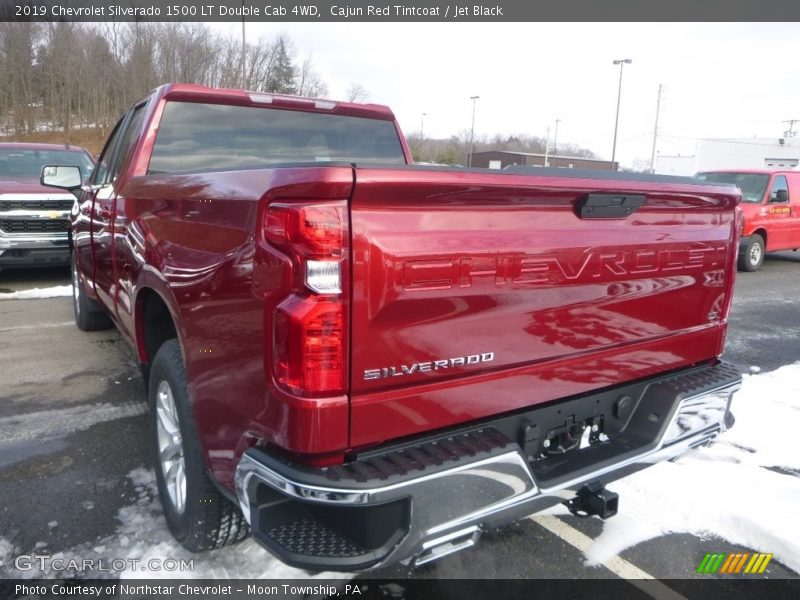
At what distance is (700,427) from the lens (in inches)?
102

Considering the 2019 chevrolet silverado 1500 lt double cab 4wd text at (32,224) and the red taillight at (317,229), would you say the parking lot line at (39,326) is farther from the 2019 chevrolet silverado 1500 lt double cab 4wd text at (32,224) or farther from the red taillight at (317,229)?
the red taillight at (317,229)

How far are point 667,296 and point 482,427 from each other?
1064 millimetres

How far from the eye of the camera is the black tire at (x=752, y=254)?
11.4 m

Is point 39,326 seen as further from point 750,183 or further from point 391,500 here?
point 750,183

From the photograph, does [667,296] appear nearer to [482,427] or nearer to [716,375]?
[716,375]

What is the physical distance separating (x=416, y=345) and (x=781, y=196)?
12.5m

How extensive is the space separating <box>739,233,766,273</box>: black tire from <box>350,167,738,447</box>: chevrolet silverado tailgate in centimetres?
1011

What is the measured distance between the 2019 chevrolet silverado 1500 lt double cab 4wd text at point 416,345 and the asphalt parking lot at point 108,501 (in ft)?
0.95

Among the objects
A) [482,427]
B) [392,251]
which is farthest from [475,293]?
[482,427]

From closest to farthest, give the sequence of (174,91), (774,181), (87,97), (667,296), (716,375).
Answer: (667,296) < (716,375) < (174,91) < (774,181) < (87,97)

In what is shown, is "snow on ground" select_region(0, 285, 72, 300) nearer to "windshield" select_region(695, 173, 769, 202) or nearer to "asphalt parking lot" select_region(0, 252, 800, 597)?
"asphalt parking lot" select_region(0, 252, 800, 597)

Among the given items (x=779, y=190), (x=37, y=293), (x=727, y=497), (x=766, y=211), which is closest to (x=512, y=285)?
(x=727, y=497)

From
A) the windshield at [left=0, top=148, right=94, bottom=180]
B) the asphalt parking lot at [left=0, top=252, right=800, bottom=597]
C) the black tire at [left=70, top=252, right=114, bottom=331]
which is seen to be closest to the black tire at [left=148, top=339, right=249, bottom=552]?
the asphalt parking lot at [left=0, top=252, right=800, bottom=597]

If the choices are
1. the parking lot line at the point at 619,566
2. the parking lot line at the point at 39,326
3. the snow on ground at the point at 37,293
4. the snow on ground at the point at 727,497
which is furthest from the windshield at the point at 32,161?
the snow on ground at the point at 727,497
